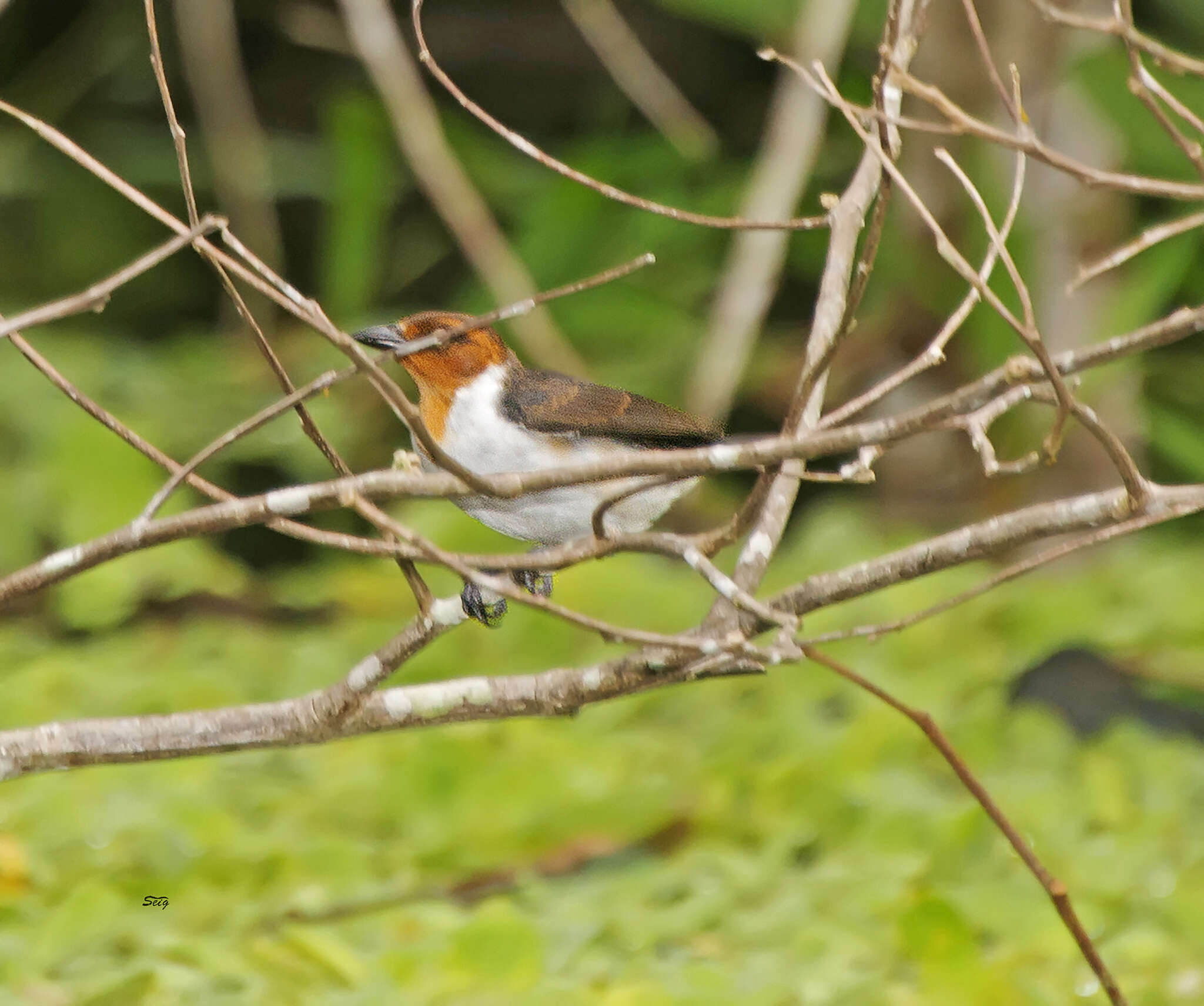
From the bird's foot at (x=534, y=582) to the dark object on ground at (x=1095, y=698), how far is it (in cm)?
Result: 167

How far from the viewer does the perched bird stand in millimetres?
2211

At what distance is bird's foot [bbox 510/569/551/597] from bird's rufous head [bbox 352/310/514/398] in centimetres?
30

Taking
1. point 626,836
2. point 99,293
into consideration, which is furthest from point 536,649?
point 99,293

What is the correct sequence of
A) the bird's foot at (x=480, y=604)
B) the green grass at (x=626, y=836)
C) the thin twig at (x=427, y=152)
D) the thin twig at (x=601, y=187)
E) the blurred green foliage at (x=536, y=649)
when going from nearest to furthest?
the thin twig at (x=601, y=187) → the bird's foot at (x=480, y=604) → the green grass at (x=626, y=836) → the blurred green foliage at (x=536, y=649) → the thin twig at (x=427, y=152)

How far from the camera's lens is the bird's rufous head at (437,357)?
2.42 metres

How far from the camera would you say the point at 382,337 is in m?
2.38

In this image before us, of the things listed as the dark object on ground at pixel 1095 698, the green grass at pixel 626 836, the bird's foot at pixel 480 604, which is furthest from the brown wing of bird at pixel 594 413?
the dark object on ground at pixel 1095 698

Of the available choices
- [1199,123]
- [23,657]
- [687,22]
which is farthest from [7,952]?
[687,22]

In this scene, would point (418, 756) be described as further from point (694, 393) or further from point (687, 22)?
point (687, 22)

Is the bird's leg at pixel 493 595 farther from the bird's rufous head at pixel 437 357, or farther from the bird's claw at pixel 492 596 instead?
the bird's rufous head at pixel 437 357

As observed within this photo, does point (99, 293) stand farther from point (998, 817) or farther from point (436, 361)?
point (998, 817)

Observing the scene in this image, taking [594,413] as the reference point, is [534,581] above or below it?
below

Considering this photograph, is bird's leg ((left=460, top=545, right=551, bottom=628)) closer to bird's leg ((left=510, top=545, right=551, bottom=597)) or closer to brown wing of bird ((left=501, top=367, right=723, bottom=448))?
bird's leg ((left=510, top=545, right=551, bottom=597))

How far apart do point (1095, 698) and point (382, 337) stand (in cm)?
205
